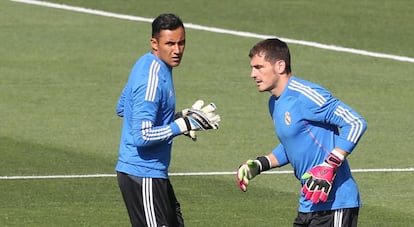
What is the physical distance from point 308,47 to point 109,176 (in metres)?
9.81

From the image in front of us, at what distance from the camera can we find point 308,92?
10.7 m

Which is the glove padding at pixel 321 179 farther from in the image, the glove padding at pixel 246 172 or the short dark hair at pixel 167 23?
the short dark hair at pixel 167 23

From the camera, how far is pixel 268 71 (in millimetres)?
10758

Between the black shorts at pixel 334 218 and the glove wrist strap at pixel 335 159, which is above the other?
the glove wrist strap at pixel 335 159

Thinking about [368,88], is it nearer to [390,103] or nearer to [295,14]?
[390,103]

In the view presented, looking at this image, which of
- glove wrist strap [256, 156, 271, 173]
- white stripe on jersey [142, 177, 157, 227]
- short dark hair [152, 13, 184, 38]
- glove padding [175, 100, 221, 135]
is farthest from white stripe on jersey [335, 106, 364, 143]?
white stripe on jersey [142, 177, 157, 227]

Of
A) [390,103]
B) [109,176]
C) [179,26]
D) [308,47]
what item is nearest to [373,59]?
[308,47]

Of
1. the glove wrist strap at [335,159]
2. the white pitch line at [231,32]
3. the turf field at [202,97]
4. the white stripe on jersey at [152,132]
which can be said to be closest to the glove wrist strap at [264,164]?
the white stripe on jersey at [152,132]

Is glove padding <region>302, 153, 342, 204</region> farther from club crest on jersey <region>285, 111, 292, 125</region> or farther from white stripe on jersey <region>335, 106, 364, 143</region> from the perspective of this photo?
club crest on jersey <region>285, 111, 292, 125</region>

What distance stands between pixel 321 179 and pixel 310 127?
19.3 inches

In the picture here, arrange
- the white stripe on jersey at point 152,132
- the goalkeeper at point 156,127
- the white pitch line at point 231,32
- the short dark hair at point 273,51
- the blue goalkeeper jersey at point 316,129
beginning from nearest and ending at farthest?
the blue goalkeeper jersey at point 316,129 → the short dark hair at point 273,51 → the white stripe on jersey at point 152,132 → the goalkeeper at point 156,127 → the white pitch line at point 231,32

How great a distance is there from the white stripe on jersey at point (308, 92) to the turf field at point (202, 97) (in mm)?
4423

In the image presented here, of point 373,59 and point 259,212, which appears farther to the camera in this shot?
point 373,59

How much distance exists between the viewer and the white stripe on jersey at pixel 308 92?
10625 mm
